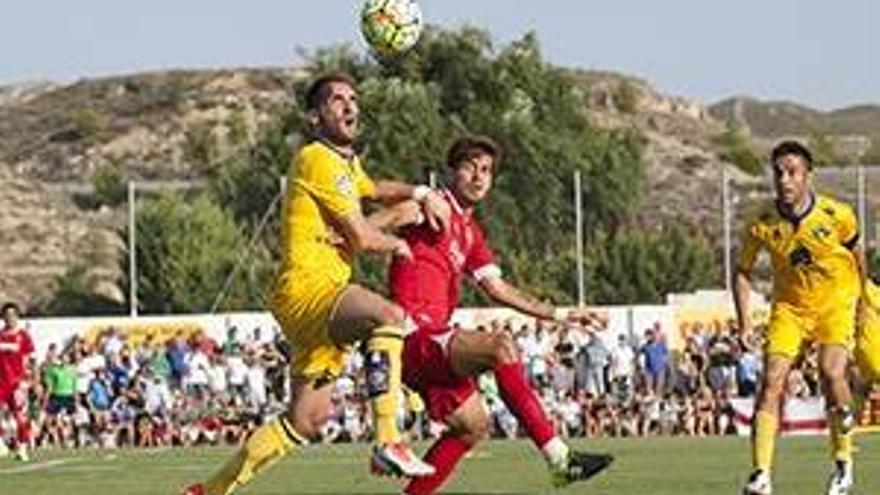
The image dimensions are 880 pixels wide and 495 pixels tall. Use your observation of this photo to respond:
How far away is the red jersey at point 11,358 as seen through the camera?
33562 millimetres

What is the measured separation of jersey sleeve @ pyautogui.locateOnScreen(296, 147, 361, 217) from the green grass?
17.7 feet

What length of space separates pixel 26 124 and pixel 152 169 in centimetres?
2267

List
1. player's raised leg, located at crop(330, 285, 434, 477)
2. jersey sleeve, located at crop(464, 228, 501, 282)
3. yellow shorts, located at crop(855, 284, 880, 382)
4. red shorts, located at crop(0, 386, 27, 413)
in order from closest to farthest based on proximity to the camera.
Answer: player's raised leg, located at crop(330, 285, 434, 477)
jersey sleeve, located at crop(464, 228, 501, 282)
yellow shorts, located at crop(855, 284, 880, 382)
red shorts, located at crop(0, 386, 27, 413)

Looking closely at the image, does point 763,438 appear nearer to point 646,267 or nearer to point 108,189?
point 646,267

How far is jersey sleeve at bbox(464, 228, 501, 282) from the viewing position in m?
15.9

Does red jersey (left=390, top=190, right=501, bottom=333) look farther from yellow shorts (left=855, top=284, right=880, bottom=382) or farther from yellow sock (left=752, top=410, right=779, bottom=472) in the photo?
yellow shorts (left=855, top=284, right=880, bottom=382)

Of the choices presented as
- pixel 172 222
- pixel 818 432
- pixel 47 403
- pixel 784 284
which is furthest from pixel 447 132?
pixel 784 284

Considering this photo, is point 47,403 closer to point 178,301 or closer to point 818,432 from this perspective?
point 818,432

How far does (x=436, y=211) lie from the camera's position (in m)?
15.4

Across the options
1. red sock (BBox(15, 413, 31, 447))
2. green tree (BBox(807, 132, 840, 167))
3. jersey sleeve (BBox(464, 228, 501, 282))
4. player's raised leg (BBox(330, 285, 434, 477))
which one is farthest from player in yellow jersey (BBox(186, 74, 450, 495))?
green tree (BBox(807, 132, 840, 167))

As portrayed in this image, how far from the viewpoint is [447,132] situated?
92.8 m

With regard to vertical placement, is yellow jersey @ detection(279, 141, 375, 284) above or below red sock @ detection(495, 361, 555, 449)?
above

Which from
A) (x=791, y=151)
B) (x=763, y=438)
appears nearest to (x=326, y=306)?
(x=763, y=438)

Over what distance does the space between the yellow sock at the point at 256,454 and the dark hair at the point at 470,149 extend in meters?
2.14
